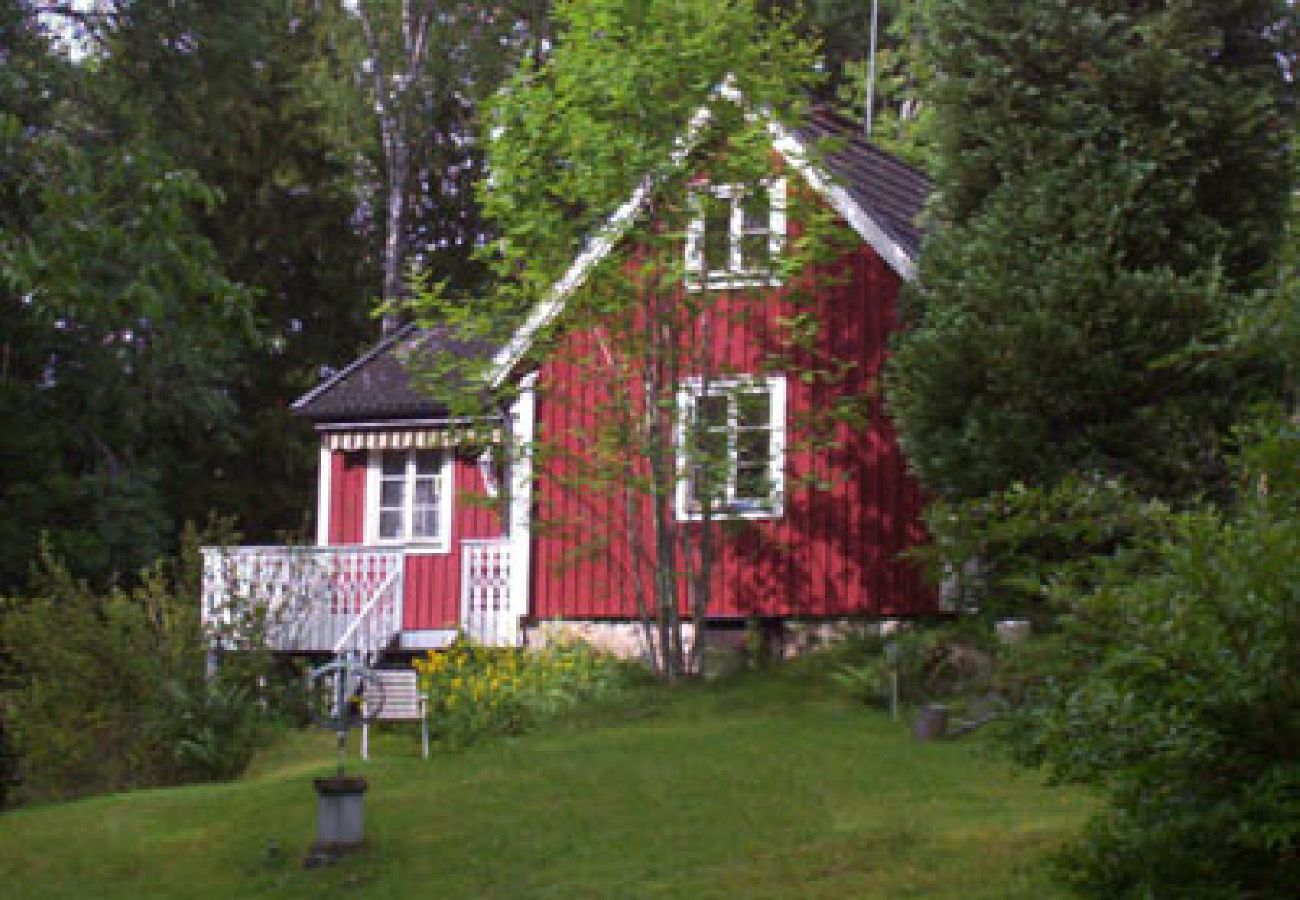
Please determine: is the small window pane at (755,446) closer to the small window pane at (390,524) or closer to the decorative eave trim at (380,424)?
the decorative eave trim at (380,424)

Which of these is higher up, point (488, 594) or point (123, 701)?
point (488, 594)

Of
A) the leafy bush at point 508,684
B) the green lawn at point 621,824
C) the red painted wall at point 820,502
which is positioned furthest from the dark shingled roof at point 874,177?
the green lawn at point 621,824

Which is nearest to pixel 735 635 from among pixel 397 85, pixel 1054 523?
pixel 1054 523

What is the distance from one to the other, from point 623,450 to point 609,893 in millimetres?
9827

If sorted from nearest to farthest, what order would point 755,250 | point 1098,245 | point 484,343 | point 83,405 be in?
point 1098,245 → point 755,250 → point 484,343 → point 83,405

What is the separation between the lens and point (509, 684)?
760 inches

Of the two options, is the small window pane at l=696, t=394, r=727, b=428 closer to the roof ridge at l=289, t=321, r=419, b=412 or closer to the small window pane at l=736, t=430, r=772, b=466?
the small window pane at l=736, t=430, r=772, b=466

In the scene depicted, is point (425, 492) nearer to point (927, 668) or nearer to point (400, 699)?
point (400, 699)

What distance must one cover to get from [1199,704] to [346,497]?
1998 cm

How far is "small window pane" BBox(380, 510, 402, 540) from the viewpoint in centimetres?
2592

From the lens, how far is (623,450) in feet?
66.9

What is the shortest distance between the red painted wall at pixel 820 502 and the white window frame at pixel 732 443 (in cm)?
13

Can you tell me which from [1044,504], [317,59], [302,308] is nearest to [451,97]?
[317,59]

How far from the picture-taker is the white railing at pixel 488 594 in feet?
75.1
